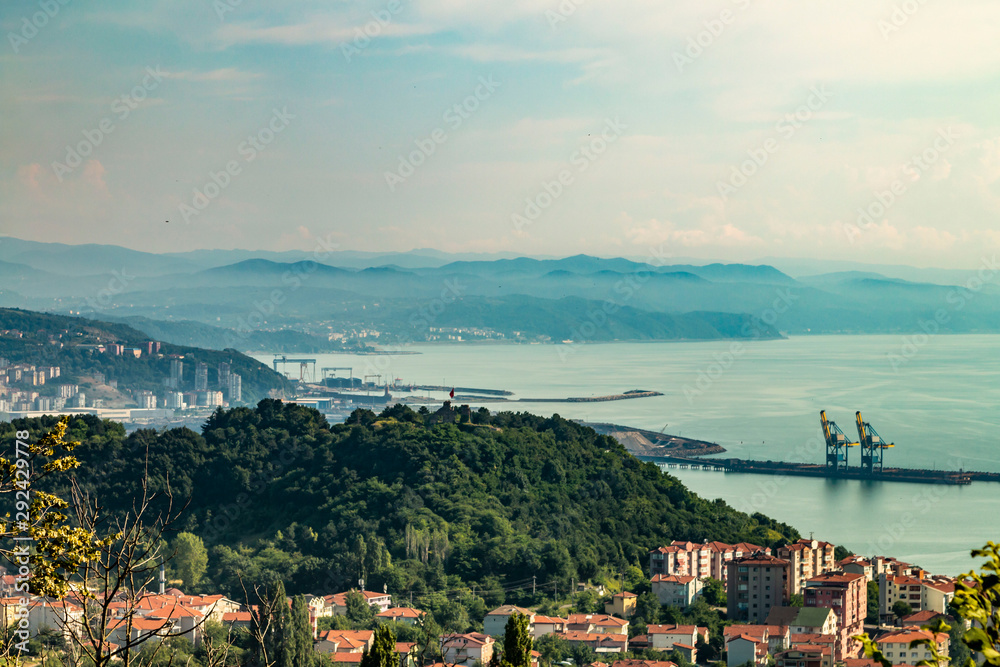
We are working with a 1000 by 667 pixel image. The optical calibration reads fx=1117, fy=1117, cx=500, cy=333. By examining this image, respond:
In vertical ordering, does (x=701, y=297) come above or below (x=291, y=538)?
above

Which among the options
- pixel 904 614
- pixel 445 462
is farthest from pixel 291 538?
pixel 904 614

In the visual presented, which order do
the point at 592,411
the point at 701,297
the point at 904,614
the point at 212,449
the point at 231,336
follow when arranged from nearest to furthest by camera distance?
the point at 904,614 → the point at 212,449 → the point at 592,411 → the point at 231,336 → the point at 701,297

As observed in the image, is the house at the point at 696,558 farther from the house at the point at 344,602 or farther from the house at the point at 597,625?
the house at the point at 344,602

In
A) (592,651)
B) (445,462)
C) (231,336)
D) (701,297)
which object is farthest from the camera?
(701,297)

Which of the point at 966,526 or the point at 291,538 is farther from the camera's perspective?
the point at 966,526

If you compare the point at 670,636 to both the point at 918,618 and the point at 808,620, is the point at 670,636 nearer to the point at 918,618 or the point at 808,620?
the point at 808,620

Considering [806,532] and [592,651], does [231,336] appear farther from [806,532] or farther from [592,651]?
[592,651]

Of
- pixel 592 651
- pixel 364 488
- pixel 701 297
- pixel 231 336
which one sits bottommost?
pixel 592 651
